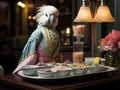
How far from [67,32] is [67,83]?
280 cm

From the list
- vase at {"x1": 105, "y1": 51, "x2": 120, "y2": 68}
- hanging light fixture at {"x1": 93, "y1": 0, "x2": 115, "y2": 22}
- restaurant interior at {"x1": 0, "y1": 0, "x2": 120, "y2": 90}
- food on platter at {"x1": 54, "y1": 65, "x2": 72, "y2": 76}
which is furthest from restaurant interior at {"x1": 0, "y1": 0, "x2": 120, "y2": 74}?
food on platter at {"x1": 54, "y1": 65, "x2": 72, "y2": 76}

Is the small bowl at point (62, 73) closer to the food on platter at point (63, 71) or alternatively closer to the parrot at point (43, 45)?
the food on platter at point (63, 71)

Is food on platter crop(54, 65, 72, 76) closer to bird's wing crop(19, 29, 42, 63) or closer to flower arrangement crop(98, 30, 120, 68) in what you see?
bird's wing crop(19, 29, 42, 63)

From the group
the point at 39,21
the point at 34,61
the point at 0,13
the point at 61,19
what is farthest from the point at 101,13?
the point at 0,13

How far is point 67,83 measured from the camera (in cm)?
151

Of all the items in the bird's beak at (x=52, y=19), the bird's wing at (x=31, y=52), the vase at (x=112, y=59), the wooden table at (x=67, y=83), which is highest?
the bird's beak at (x=52, y=19)

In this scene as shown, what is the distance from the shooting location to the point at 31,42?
1.91 meters

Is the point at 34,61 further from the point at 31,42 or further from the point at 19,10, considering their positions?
the point at 19,10

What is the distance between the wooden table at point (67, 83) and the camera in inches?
57.4

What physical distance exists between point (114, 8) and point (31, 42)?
133cm

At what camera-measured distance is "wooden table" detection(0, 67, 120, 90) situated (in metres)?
1.46

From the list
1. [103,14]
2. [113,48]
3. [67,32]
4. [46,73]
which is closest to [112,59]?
[113,48]

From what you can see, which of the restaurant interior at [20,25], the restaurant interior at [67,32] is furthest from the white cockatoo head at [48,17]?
the restaurant interior at [20,25]

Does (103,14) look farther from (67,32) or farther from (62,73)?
(67,32)
